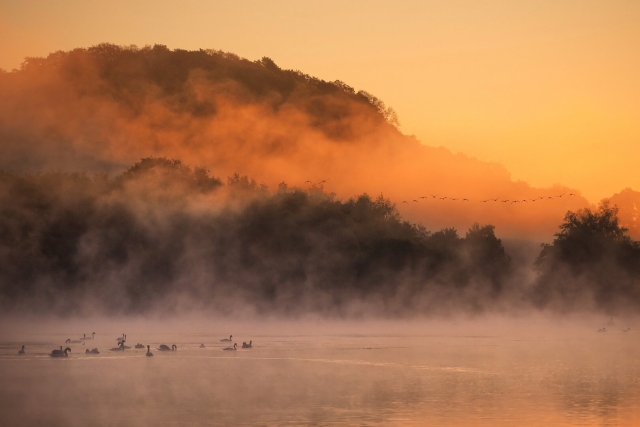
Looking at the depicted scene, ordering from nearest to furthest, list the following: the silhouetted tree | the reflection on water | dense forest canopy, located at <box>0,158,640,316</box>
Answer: the reflection on water < dense forest canopy, located at <box>0,158,640,316</box> < the silhouetted tree

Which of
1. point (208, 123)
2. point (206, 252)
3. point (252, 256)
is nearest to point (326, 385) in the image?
point (252, 256)

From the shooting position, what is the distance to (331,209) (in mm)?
101250

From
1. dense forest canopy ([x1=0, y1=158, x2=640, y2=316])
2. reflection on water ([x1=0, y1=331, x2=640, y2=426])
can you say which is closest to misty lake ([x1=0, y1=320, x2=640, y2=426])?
reflection on water ([x1=0, y1=331, x2=640, y2=426])

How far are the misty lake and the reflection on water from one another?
55 millimetres

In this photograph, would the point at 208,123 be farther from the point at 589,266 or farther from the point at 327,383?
the point at 327,383

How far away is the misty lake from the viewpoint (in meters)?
30.7

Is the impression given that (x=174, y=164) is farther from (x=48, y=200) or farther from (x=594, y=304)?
(x=594, y=304)

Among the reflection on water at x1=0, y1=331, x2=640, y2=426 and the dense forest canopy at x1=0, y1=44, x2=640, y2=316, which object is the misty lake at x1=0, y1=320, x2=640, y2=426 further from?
the dense forest canopy at x1=0, y1=44, x2=640, y2=316

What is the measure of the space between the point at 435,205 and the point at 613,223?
65.0 feet

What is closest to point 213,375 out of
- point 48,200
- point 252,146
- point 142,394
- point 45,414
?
point 142,394

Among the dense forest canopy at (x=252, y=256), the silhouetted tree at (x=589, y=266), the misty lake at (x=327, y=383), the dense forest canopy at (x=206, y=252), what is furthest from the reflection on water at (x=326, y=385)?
the silhouetted tree at (x=589, y=266)

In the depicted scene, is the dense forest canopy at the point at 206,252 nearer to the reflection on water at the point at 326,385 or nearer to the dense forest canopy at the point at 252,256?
the dense forest canopy at the point at 252,256

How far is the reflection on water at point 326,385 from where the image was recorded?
30609 millimetres

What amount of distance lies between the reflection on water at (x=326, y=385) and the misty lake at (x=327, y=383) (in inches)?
2.1
